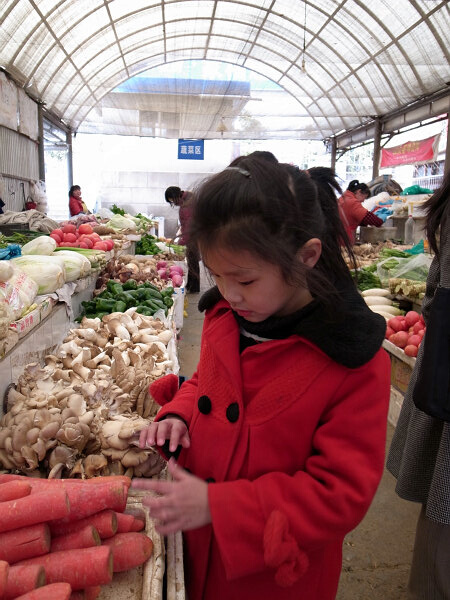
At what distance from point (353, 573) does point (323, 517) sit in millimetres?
2195

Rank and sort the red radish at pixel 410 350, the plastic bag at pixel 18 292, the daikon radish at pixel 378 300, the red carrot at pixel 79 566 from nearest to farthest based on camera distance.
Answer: the red carrot at pixel 79 566 → the plastic bag at pixel 18 292 → the red radish at pixel 410 350 → the daikon radish at pixel 378 300

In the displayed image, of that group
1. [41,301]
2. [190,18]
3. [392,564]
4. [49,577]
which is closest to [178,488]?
[49,577]

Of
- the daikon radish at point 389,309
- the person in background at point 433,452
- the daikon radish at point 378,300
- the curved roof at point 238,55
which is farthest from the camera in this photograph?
the curved roof at point 238,55

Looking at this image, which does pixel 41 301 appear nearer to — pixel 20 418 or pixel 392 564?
pixel 20 418

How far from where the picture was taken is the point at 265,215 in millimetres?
1112

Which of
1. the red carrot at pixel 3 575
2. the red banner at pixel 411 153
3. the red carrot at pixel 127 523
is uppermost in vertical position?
the red banner at pixel 411 153

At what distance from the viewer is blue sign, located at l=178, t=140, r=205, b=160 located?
19.8 m

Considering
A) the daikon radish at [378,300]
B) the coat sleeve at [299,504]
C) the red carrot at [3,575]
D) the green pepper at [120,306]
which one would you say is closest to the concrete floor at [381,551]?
the coat sleeve at [299,504]

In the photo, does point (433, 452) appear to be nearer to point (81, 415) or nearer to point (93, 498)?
point (93, 498)

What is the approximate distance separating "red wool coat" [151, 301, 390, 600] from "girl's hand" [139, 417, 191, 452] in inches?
1.2

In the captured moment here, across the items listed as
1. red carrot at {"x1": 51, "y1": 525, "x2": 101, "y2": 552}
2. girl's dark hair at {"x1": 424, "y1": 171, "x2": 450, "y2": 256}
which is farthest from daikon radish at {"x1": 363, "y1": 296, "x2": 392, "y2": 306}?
red carrot at {"x1": 51, "y1": 525, "x2": 101, "y2": 552}

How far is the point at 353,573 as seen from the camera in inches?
111

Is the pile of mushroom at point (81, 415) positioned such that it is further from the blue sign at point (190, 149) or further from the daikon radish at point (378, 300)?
the blue sign at point (190, 149)

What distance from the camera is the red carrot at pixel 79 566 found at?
1.25m
